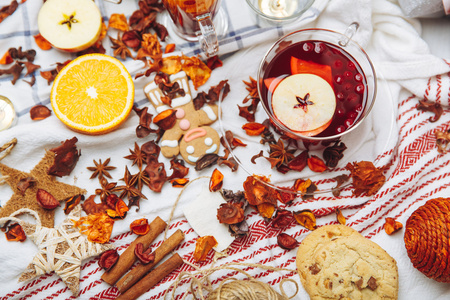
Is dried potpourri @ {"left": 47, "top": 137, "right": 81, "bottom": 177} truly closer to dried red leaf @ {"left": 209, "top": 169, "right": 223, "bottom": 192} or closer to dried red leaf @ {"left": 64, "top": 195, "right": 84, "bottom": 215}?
dried red leaf @ {"left": 64, "top": 195, "right": 84, "bottom": 215}

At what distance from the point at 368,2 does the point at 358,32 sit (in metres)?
0.15

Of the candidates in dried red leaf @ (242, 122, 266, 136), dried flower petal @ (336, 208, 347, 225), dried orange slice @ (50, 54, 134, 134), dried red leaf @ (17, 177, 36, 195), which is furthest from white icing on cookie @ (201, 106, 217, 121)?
dried red leaf @ (17, 177, 36, 195)

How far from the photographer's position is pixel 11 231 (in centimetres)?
195

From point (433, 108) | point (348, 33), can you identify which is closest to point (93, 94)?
point (348, 33)

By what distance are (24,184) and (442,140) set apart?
6.96ft

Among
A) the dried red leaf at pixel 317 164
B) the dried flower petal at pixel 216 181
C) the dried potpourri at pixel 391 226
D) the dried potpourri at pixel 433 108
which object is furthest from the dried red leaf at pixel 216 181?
the dried potpourri at pixel 433 108

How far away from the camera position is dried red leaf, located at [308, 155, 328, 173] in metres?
1.97

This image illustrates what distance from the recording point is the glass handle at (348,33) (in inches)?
72.9

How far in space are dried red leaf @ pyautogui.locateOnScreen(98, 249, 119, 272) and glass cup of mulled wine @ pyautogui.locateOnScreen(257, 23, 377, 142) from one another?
3.36 feet

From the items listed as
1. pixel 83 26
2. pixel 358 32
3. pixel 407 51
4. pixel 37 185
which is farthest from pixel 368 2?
pixel 37 185

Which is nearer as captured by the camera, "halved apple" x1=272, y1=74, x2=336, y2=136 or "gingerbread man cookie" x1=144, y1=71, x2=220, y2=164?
"halved apple" x1=272, y1=74, x2=336, y2=136

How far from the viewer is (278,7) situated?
2186mm

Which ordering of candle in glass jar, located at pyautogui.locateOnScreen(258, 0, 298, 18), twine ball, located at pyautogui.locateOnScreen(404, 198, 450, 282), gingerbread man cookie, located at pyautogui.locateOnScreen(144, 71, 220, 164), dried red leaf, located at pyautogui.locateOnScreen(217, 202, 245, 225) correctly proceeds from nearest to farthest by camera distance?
twine ball, located at pyautogui.locateOnScreen(404, 198, 450, 282) < dried red leaf, located at pyautogui.locateOnScreen(217, 202, 245, 225) < gingerbread man cookie, located at pyautogui.locateOnScreen(144, 71, 220, 164) < candle in glass jar, located at pyautogui.locateOnScreen(258, 0, 298, 18)

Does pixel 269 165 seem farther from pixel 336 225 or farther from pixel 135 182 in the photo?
pixel 135 182
